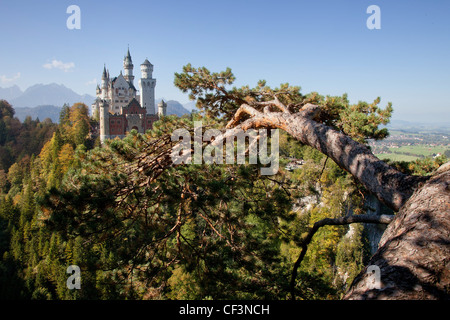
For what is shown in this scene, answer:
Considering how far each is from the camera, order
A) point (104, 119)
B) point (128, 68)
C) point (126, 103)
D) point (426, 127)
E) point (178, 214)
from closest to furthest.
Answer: point (178, 214)
point (104, 119)
point (126, 103)
point (128, 68)
point (426, 127)

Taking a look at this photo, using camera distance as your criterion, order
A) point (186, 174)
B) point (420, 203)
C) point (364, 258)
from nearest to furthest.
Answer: point (420, 203) → point (186, 174) → point (364, 258)

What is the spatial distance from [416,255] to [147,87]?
227ft

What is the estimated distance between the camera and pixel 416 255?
142cm

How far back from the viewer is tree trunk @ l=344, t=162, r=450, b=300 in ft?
4.21

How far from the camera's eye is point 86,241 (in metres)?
3.69

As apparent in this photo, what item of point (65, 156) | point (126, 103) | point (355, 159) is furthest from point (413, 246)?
point (126, 103)

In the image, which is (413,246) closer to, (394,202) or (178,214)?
(394,202)

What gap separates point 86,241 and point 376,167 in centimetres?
382

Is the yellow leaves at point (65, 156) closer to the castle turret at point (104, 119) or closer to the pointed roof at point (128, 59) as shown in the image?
the castle turret at point (104, 119)

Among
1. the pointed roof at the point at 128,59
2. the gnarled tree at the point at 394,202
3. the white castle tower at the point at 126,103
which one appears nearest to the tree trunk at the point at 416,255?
the gnarled tree at the point at 394,202

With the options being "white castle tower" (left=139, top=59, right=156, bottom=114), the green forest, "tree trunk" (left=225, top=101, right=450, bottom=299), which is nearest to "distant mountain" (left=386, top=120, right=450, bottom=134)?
"white castle tower" (left=139, top=59, right=156, bottom=114)

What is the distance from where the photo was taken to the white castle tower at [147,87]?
213 feet
